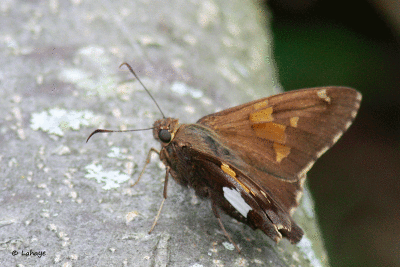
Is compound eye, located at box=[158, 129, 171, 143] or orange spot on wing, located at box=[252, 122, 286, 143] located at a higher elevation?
orange spot on wing, located at box=[252, 122, 286, 143]

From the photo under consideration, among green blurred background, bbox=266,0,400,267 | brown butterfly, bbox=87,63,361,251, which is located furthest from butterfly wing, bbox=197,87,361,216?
green blurred background, bbox=266,0,400,267

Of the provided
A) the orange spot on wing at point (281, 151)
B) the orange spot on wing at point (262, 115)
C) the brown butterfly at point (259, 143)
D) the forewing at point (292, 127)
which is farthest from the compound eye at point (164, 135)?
the orange spot on wing at point (281, 151)

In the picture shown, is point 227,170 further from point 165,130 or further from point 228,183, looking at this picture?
point 165,130

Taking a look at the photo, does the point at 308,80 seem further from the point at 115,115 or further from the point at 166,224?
the point at 166,224

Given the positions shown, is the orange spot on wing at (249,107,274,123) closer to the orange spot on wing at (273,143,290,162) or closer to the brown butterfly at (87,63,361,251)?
the brown butterfly at (87,63,361,251)

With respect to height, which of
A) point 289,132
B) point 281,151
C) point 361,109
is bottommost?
point 361,109

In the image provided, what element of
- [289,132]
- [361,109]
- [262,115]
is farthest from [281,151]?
[361,109]

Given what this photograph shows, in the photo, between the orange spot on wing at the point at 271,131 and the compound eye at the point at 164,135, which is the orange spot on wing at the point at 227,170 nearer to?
the compound eye at the point at 164,135
